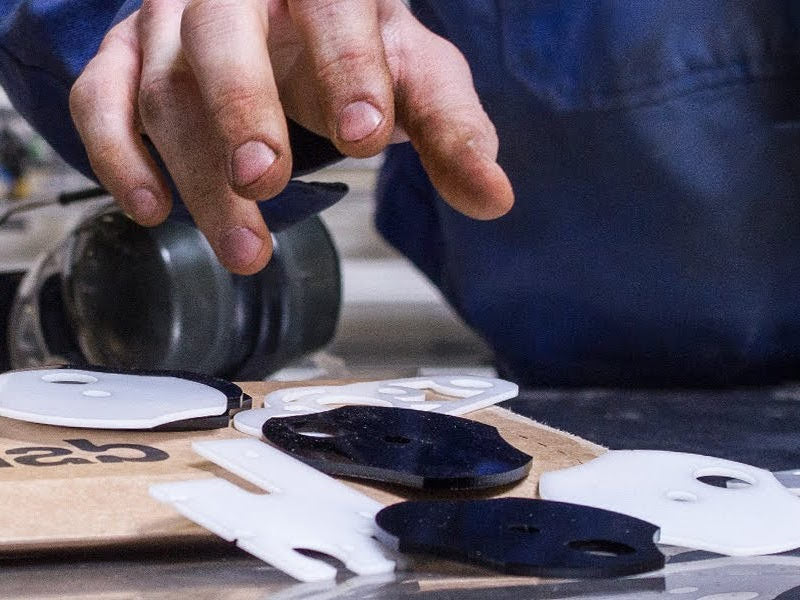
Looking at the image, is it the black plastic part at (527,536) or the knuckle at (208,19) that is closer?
the black plastic part at (527,536)

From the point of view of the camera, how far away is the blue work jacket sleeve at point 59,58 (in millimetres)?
578

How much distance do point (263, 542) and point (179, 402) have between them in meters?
0.13

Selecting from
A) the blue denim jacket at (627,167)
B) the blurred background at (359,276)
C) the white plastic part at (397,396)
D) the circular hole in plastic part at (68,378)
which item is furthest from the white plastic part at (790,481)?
the blurred background at (359,276)

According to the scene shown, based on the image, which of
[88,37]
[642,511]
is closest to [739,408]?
[642,511]

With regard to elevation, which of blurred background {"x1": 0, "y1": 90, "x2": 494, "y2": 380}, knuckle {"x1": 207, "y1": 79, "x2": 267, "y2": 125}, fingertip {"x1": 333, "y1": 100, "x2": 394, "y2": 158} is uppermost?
knuckle {"x1": 207, "y1": 79, "x2": 267, "y2": 125}

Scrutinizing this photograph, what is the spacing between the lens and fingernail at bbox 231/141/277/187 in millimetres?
365

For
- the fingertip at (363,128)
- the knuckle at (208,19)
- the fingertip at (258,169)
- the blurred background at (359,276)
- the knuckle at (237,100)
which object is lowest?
the blurred background at (359,276)

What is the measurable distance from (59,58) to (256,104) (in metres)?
0.26

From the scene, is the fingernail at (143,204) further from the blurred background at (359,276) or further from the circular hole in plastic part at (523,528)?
the blurred background at (359,276)

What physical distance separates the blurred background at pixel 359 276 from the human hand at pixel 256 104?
0.35m

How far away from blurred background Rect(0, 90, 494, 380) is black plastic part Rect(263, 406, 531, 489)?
443 millimetres

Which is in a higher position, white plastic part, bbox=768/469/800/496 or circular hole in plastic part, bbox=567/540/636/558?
circular hole in plastic part, bbox=567/540/636/558

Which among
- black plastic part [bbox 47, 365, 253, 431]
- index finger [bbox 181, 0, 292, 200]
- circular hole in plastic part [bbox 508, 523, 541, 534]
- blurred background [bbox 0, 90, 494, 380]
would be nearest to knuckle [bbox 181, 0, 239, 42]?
index finger [bbox 181, 0, 292, 200]

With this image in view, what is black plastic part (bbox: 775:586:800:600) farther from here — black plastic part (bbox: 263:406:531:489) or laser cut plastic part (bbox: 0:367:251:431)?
laser cut plastic part (bbox: 0:367:251:431)
